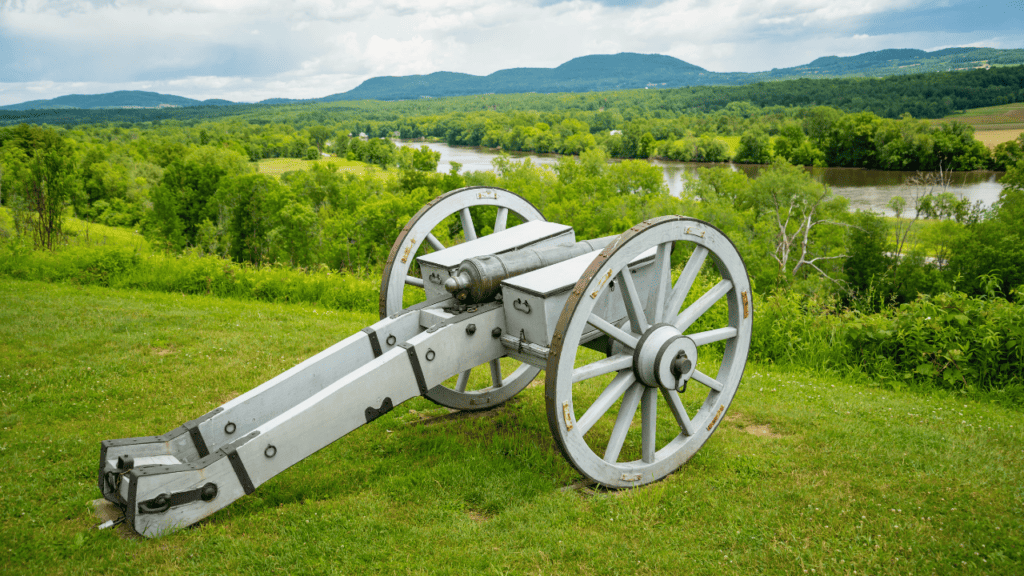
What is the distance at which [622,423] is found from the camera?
3.74 metres

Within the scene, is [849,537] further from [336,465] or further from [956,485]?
[336,465]

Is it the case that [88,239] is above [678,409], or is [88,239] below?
below

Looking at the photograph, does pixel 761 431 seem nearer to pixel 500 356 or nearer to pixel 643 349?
pixel 643 349

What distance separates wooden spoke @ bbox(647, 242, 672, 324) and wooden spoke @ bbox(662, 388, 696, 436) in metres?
0.44

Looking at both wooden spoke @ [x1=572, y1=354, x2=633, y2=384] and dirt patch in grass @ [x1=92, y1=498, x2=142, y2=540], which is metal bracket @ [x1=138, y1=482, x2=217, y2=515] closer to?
dirt patch in grass @ [x1=92, y1=498, x2=142, y2=540]

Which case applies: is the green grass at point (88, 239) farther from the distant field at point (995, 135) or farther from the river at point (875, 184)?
the distant field at point (995, 135)

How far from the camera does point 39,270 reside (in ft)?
33.2

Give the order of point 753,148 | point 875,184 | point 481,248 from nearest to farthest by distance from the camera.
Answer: point 481,248 < point 875,184 < point 753,148

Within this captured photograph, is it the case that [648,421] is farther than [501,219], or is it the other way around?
[501,219]

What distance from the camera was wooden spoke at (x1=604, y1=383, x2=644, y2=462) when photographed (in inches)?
147

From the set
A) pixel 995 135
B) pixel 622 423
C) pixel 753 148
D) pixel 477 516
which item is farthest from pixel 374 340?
pixel 753 148

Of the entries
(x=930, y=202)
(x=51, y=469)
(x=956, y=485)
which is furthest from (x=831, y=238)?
(x=51, y=469)

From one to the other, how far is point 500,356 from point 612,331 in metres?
0.75

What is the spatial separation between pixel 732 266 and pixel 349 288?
240 inches
